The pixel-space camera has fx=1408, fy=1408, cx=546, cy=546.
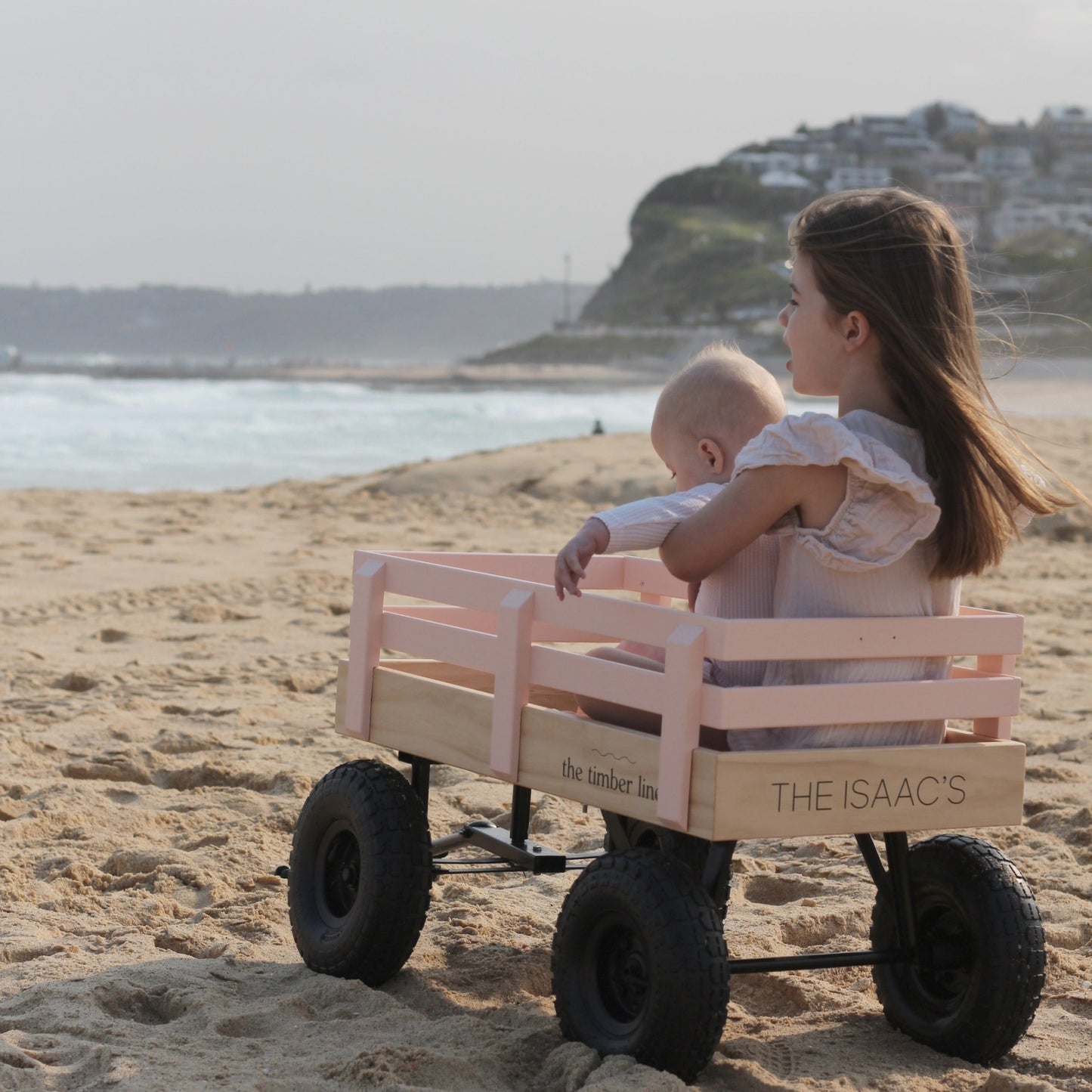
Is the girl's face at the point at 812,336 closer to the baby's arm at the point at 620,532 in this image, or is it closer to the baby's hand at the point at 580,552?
the baby's arm at the point at 620,532

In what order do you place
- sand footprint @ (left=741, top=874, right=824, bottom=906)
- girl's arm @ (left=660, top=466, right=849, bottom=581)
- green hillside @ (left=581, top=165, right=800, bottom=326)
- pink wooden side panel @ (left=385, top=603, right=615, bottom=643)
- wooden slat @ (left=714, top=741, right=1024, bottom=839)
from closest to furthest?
wooden slat @ (left=714, top=741, right=1024, bottom=839), girl's arm @ (left=660, top=466, right=849, bottom=581), pink wooden side panel @ (left=385, top=603, right=615, bottom=643), sand footprint @ (left=741, top=874, right=824, bottom=906), green hillside @ (left=581, top=165, right=800, bottom=326)

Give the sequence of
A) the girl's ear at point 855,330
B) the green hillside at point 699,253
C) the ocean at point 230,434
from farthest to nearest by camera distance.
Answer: the green hillside at point 699,253 → the ocean at point 230,434 → the girl's ear at point 855,330

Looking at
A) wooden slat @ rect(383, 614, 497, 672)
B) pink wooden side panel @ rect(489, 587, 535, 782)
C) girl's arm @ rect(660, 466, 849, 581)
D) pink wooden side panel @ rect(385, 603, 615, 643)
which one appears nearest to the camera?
girl's arm @ rect(660, 466, 849, 581)

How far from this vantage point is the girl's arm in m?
2.26

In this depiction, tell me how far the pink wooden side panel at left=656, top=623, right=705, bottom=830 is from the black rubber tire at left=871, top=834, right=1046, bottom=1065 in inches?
25.1

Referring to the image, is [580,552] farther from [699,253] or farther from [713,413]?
[699,253]

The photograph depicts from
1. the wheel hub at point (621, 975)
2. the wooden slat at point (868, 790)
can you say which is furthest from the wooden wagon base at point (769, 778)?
the wheel hub at point (621, 975)

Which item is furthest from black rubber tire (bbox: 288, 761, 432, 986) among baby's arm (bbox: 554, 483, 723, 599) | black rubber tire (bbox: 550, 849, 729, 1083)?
baby's arm (bbox: 554, 483, 723, 599)

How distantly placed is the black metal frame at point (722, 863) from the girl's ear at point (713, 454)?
26.6 inches

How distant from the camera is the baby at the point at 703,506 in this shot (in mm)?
2350

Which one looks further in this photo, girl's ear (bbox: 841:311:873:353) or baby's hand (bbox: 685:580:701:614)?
baby's hand (bbox: 685:580:701:614)

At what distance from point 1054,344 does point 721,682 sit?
5356cm

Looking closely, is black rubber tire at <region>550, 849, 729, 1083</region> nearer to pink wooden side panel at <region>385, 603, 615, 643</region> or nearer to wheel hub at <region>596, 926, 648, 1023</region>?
wheel hub at <region>596, 926, 648, 1023</region>

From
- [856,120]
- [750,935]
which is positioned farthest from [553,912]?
[856,120]
